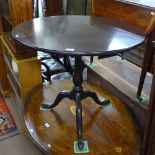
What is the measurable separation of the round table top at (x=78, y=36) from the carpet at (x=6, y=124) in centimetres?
89

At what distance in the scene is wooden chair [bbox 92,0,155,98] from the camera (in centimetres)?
151

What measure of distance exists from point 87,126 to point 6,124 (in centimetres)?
78

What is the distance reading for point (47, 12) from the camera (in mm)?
4391

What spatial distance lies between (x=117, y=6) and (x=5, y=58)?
1.28 meters

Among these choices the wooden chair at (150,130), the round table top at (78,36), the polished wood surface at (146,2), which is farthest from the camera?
the polished wood surface at (146,2)

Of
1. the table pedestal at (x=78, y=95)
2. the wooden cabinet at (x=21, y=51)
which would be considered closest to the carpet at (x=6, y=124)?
the wooden cabinet at (x=21, y=51)

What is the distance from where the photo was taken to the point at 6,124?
1.96 meters

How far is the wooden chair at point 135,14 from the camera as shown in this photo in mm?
1512

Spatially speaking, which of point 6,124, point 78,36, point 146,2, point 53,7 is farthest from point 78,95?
point 53,7

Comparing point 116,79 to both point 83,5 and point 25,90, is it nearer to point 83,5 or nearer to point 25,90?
point 25,90

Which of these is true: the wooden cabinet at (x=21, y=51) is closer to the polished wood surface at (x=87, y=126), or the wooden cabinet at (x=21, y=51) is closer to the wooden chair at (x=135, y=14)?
the polished wood surface at (x=87, y=126)

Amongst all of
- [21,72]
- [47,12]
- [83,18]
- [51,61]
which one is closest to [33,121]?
[21,72]

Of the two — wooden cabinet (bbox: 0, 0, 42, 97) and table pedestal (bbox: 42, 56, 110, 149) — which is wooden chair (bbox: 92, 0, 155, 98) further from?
wooden cabinet (bbox: 0, 0, 42, 97)

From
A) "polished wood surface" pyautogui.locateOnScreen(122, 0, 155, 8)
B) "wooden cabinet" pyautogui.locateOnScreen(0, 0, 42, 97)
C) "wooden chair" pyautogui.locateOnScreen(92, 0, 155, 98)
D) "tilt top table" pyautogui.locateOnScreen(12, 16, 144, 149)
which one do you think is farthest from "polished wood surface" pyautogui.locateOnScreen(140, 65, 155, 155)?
"polished wood surface" pyautogui.locateOnScreen(122, 0, 155, 8)
